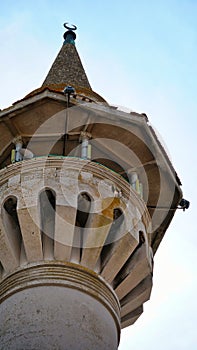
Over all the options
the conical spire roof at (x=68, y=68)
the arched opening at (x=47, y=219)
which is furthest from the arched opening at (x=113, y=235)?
the conical spire roof at (x=68, y=68)

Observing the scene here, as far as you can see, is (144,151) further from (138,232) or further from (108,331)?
(108,331)

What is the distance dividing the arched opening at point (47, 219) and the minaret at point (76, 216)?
0.02 meters

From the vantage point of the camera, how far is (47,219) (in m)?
10.9

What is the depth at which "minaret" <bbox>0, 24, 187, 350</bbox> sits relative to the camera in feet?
32.3

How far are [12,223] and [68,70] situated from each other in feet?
16.0

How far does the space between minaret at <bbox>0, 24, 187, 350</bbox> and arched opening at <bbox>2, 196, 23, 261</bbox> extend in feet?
0.05

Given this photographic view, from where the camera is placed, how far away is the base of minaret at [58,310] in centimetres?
948

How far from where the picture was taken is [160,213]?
1298 centimetres

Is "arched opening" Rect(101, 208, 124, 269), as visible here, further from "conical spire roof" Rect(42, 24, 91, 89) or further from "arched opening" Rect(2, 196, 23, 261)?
"conical spire roof" Rect(42, 24, 91, 89)

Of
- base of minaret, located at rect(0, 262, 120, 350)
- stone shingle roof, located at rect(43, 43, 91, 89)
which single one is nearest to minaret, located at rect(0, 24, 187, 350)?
base of minaret, located at rect(0, 262, 120, 350)

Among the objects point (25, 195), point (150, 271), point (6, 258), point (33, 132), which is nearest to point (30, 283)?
point (6, 258)

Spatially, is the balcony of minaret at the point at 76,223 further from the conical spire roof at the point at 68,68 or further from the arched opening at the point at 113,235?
the conical spire roof at the point at 68,68

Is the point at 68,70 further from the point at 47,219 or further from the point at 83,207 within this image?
the point at 47,219

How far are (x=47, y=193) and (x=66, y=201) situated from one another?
1.60ft
